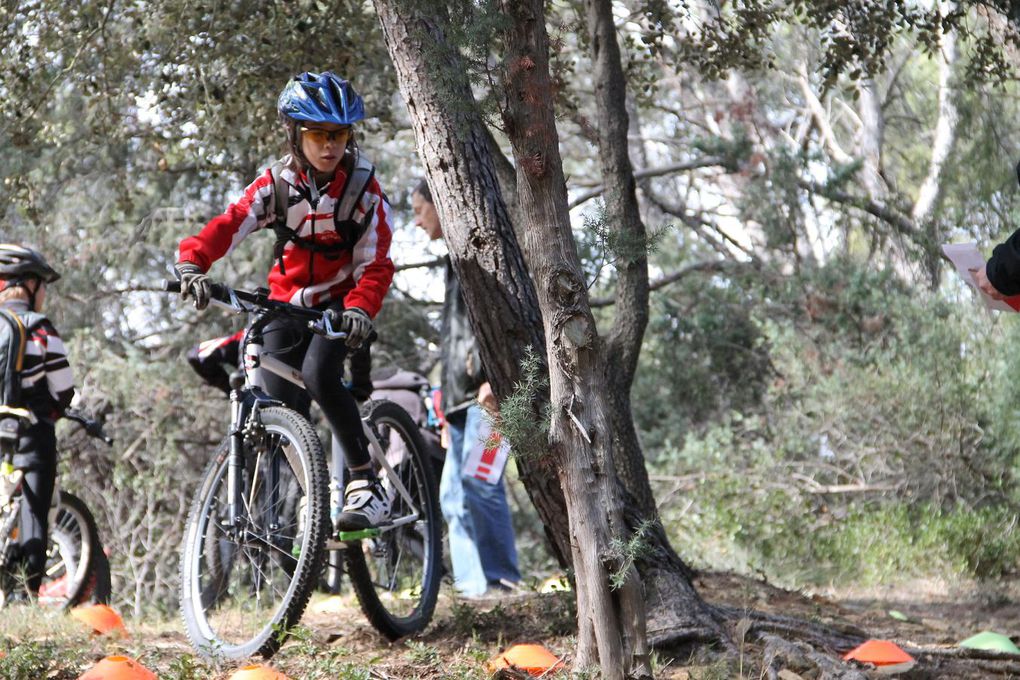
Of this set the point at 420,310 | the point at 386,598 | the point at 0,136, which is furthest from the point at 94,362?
the point at 386,598

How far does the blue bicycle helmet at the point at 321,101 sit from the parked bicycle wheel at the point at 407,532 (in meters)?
1.25

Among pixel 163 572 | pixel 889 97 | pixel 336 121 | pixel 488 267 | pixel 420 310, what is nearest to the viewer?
pixel 488 267

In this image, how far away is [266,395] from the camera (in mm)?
4355

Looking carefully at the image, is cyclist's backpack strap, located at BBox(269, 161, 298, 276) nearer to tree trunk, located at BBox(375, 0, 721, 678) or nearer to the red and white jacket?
the red and white jacket

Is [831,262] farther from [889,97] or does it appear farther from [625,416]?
[889,97]

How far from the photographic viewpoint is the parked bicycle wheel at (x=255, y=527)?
4137mm

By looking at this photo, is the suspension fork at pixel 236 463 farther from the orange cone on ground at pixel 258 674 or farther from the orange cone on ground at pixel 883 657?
the orange cone on ground at pixel 883 657

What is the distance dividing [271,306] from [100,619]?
1683 mm

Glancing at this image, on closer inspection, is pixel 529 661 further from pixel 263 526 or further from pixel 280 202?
pixel 280 202

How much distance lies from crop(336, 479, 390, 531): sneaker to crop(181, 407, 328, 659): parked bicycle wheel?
175mm

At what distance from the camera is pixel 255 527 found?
421 centimetres

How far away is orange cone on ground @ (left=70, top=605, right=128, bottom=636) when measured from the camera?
464 cm

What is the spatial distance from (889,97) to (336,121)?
642 inches

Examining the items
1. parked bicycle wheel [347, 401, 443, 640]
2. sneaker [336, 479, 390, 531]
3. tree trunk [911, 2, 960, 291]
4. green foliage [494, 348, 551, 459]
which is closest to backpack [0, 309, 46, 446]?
parked bicycle wheel [347, 401, 443, 640]
